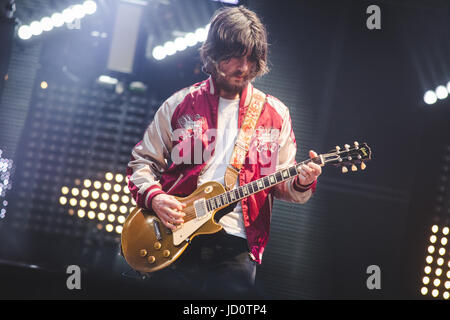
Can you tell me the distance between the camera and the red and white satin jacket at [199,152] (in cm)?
215

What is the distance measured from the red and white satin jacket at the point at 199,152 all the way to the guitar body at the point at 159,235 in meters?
0.09

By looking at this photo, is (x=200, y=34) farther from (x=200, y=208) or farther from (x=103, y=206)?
(x=200, y=208)

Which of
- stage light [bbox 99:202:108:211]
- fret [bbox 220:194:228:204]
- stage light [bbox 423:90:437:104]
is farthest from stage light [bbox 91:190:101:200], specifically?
stage light [bbox 423:90:437:104]

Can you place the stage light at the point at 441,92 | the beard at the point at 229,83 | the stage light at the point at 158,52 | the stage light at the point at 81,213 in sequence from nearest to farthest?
the beard at the point at 229,83 → the stage light at the point at 441,92 → the stage light at the point at 81,213 → the stage light at the point at 158,52

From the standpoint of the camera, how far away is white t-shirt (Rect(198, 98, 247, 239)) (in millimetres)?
2084

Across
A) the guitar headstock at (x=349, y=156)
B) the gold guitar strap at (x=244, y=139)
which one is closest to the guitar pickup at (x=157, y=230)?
the gold guitar strap at (x=244, y=139)

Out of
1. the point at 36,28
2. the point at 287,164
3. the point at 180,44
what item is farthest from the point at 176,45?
the point at 287,164

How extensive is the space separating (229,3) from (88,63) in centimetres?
146

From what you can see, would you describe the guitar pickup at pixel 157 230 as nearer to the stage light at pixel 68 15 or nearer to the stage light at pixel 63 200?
the stage light at pixel 63 200

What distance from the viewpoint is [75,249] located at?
3.78 m

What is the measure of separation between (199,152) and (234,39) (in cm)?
62

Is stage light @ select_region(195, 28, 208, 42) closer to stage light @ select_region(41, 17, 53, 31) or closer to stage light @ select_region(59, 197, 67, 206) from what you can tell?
stage light @ select_region(41, 17, 53, 31)

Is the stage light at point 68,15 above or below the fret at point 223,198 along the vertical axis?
above
